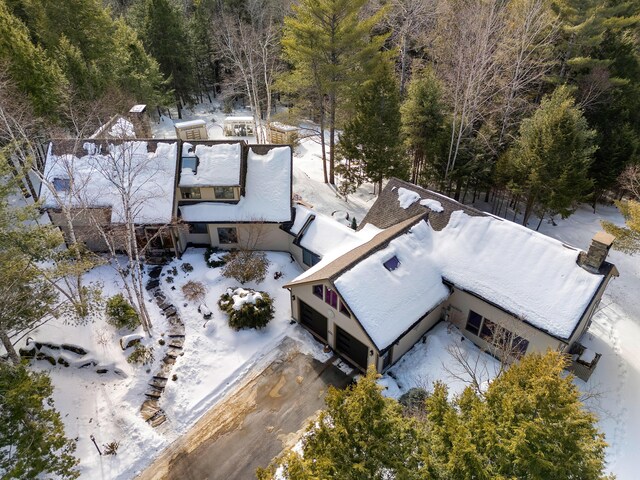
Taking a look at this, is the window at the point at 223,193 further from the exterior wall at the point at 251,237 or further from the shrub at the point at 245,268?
the shrub at the point at 245,268

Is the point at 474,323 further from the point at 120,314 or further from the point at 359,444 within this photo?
the point at 120,314

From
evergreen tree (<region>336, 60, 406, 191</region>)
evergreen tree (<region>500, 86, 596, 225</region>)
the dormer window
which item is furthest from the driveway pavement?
evergreen tree (<region>500, 86, 596, 225</region>)

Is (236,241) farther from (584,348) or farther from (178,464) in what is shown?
(584,348)

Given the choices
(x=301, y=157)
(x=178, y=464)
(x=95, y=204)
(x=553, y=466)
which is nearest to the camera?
(x=553, y=466)

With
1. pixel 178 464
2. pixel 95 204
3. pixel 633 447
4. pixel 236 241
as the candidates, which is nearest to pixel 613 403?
pixel 633 447

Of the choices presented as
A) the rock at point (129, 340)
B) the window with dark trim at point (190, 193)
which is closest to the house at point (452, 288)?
the rock at point (129, 340)
